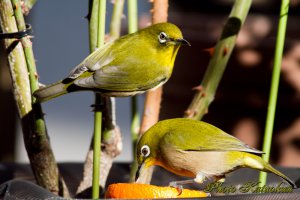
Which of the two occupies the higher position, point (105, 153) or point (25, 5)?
point (25, 5)

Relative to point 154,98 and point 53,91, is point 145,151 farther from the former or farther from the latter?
point 154,98

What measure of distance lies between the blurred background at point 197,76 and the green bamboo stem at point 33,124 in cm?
114

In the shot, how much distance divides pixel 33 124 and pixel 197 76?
1.58m

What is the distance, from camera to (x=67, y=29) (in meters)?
3.57

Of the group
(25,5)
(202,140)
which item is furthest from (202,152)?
(25,5)

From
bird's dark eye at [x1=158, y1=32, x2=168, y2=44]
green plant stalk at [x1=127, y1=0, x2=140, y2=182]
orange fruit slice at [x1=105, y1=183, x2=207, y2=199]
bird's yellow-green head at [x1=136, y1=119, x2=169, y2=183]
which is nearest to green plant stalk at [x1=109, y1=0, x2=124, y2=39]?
green plant stalk at [x1=127, y1=0, x2=140, y2=182]

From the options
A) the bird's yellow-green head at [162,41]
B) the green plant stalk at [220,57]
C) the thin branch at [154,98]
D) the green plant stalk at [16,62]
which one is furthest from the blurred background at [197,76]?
the bird's yellow-green head at [162,41]

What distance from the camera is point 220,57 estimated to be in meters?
1.70

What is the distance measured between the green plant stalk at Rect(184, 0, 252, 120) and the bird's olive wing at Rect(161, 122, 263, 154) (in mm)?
329

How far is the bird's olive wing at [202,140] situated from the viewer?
4.41 feet

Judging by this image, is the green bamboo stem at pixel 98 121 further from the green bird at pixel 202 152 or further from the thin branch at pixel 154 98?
the thin branch at pixel 154 98

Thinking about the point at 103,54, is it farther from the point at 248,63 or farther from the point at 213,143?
the point at 248,63

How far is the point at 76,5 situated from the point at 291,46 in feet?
3.79

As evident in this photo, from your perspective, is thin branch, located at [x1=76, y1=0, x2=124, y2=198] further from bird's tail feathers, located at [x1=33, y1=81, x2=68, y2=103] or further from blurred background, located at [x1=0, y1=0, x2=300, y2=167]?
blurred background, located at [x1=0, y1=0, x2=300, y2=167]
